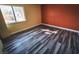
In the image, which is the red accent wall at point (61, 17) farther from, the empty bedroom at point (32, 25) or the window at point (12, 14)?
the window at point (12, 14)

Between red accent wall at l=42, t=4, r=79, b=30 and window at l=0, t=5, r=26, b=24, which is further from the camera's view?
red accent wall at l=42, t=4, r=79, b=30

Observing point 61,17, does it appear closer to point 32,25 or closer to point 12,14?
point 32,25

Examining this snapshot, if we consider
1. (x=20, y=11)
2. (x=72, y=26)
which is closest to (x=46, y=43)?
(x=72, y=26)

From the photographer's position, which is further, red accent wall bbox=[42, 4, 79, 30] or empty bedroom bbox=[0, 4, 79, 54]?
red accent wall bbox=[42, 4, 79, 30]

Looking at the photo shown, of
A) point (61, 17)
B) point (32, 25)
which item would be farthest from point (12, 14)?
point (61, 17)

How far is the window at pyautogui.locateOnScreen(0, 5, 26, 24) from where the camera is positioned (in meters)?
0.60

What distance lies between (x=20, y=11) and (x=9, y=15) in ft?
0.34

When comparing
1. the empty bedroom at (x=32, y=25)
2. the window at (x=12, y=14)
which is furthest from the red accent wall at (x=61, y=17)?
the window at (x=12, y=14)

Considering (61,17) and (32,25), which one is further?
(61,17)

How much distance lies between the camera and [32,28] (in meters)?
0.78

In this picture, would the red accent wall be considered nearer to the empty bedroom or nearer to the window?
the empty bedroom

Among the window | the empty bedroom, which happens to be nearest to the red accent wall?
the empty bedroom

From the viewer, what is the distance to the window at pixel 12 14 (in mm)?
601

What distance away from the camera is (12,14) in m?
0.65
